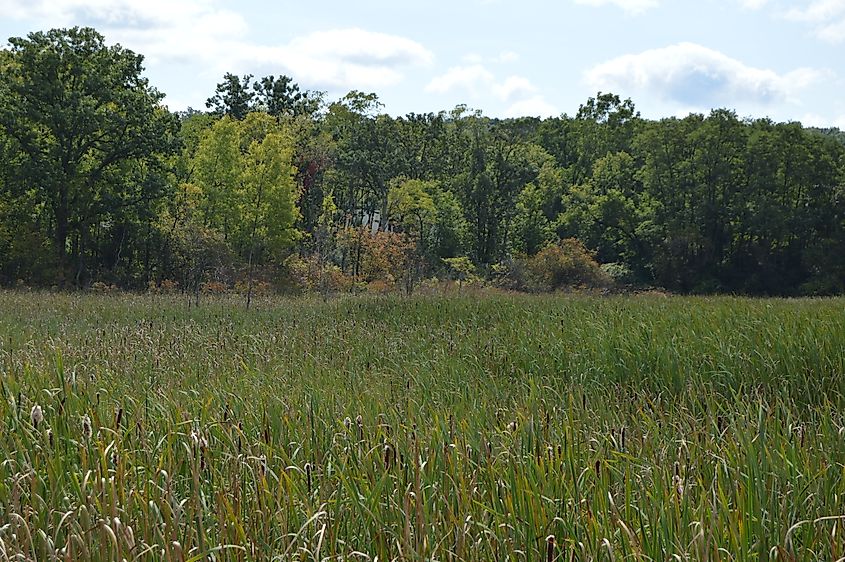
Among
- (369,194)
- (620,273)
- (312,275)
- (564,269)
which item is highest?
(369,194)

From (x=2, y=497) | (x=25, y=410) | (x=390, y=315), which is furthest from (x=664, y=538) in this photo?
(x=390, y=315)

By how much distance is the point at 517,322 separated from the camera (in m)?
10.3

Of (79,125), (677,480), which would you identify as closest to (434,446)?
(677,480)

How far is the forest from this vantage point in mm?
27406

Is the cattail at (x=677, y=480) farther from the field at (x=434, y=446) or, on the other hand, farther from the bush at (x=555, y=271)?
the bush at (x=555, y=271)

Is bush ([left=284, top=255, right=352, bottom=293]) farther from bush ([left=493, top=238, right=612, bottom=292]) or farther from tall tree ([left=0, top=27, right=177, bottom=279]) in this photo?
bush ([left=493, top=238, right=612, bottom=292])

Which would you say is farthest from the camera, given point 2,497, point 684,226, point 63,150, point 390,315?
point 684,226

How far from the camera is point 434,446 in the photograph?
3465 mm

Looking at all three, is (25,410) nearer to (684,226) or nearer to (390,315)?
(390,315)

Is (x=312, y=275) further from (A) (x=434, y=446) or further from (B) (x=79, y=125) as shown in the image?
(A) (x=434, y=446)

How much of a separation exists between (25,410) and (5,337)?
5134mm

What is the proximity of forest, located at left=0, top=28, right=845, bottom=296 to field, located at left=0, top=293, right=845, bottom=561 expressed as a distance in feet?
57.9

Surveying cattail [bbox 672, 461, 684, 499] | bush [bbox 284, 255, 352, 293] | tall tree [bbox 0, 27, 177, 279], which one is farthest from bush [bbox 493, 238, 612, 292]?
cattail [bbox 672, 461, 684, 499]

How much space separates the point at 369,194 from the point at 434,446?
4993cm
